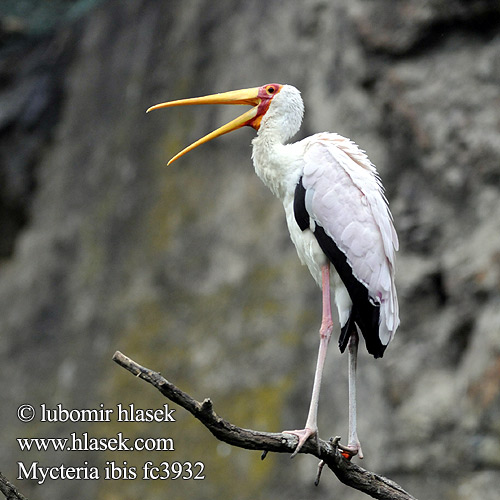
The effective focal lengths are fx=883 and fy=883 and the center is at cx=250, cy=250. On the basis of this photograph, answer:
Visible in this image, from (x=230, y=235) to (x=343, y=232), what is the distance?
491 centimetres

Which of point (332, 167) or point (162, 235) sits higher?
point (162, 235)

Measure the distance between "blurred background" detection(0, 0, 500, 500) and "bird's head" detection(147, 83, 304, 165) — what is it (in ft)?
10.2

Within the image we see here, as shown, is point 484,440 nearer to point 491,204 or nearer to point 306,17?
point 491,204

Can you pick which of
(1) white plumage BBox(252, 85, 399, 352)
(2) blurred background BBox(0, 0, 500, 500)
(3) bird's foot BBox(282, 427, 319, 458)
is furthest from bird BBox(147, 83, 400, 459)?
(2) blurred background BBox(0, 0, 500, 500)

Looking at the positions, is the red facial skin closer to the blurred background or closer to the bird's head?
the bird's head

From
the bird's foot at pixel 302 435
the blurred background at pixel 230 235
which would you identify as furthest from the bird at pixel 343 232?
the blurred background at pixel 230 235

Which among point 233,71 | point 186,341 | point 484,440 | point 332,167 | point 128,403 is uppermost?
point 233,71

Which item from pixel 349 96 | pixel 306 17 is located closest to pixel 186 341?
pixel 349 96

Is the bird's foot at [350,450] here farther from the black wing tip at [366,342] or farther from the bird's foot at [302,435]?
the black wing tip at [366,342]

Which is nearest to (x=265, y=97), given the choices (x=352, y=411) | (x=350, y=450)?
(x=352, y=411)

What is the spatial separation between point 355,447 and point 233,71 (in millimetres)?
6335

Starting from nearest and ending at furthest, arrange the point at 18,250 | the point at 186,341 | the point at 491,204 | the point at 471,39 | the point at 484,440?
1. the point at 484,440
2. the point at 491,204
3. the point at 471,39
4. the point at 186,341
5. the point at 18,250

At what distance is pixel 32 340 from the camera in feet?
33.1

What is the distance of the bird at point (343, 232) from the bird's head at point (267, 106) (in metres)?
0.09
